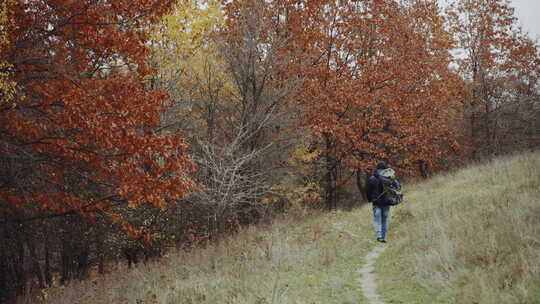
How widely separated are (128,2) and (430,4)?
22.3 metres

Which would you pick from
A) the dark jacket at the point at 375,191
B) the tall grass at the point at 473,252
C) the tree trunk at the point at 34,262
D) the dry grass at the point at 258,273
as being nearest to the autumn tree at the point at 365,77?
the dark jacket at the point at 375,191

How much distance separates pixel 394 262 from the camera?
8430mm

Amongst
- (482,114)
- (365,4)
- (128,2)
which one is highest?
(365,4)

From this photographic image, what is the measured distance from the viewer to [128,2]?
34.8 ft

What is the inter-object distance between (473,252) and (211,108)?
12.1m

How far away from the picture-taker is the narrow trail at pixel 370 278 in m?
6.52

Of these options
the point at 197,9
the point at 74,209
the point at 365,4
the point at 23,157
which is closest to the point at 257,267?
the point at 74,209

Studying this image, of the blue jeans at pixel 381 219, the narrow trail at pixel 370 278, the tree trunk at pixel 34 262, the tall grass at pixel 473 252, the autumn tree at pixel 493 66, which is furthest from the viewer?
the autumn tree at pixel 493 66

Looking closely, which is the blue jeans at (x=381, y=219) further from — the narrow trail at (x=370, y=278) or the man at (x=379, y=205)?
the narrow trail at (x=370, y=278)

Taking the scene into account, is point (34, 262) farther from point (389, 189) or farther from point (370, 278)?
point (370, 278)

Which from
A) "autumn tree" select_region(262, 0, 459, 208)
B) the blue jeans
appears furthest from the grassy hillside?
"autumn tree" select_region(262, 0, 459, 208)

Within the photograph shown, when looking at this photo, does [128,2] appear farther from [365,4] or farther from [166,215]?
[365,4]

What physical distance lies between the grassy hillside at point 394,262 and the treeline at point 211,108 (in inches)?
73.6

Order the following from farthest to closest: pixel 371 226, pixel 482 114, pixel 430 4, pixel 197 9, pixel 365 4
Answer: pixel 482 114
pixel 430 4
pixel 365 4
pixel 197 9
pixel 371 226
